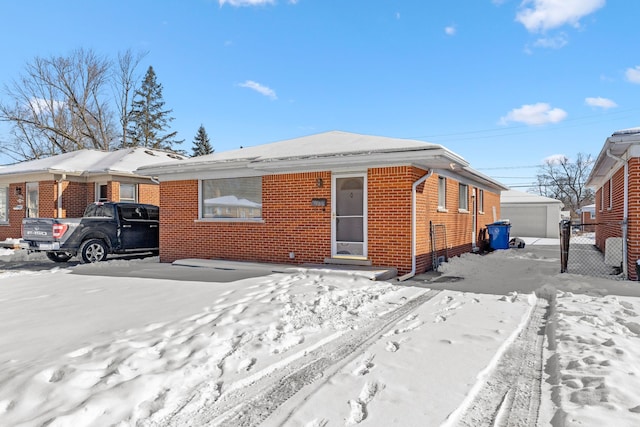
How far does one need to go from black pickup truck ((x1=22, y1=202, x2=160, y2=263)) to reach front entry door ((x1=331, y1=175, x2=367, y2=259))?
6.74 meters

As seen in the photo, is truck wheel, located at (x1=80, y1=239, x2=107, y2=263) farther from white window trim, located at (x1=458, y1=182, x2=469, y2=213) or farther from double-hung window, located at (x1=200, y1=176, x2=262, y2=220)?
white window trim, located at (x1=458, y1=182, x2=469, y2=213)

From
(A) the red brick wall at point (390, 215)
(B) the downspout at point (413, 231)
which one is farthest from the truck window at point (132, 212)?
(B) the downspout at point (413, 231)

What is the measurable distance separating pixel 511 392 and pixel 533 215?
2759 cm

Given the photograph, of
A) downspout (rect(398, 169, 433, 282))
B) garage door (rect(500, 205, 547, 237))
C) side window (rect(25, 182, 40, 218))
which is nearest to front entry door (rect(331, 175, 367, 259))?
downspout (rect(398, 169, 433, 282))

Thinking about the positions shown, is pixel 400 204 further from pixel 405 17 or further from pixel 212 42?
pixel 212 42

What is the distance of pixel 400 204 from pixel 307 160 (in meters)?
2.28

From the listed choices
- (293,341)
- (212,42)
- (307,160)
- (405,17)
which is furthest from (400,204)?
(212,42)

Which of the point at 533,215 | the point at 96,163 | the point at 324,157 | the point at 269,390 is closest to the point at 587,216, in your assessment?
the point at 533,215

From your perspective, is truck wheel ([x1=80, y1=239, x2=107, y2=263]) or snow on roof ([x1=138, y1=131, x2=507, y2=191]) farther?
truck wheel ([x1=80, y1=239, x2=107, y2=263])

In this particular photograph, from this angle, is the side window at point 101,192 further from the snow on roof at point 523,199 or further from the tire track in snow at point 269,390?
the snow on roof at point 523,199

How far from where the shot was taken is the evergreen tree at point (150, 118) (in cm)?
3869

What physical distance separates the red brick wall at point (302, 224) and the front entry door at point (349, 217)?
0.15 m

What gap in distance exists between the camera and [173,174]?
10.9 m

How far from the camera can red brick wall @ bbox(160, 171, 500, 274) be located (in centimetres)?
824
